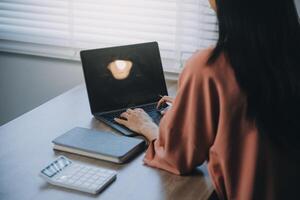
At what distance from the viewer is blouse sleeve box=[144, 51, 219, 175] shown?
48.3 inches

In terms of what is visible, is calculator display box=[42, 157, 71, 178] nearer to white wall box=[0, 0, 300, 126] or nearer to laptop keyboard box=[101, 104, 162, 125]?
laptop keyboard box=[101, 104, 162, 125]

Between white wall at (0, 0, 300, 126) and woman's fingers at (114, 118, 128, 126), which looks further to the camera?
white wall at (0, 0, 300, 126)

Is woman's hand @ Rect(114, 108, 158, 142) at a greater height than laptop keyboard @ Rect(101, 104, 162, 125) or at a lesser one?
greater

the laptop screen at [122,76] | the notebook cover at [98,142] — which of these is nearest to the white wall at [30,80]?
the laptop screen at [122,76]

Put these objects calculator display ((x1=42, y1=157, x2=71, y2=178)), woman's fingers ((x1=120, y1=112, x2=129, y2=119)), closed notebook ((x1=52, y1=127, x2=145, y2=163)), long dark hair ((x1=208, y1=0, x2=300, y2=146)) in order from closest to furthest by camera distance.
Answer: long dark hair ((x1=208, y1=0, x2=300, y2=146)) < calculator display ((x1=42, y1=157, x2=71, y2=178)) < closed notebook ((x1=52, y1=127, x2=145, y2=163)) < woman's fingers ((x1=120, y1=112, x2=129, y2=119))

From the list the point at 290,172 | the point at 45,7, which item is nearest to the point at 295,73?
the point at 290,172

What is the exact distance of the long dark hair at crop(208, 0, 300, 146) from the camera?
1178mm

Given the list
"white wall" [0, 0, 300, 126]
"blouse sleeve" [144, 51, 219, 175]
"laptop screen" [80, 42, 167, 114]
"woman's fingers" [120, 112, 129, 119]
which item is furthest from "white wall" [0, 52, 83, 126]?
"blouse sleeve" [144, 51, 219, 175]

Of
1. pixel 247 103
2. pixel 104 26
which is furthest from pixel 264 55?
pixel 104 26

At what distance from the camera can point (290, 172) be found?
125 centimetres

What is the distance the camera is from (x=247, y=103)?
1.19 meters

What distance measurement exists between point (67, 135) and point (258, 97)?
2.02ft

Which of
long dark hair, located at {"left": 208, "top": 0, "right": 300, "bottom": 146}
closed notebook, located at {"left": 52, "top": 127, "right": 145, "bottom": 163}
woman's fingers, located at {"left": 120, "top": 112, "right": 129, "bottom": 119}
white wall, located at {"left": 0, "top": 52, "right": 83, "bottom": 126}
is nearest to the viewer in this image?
long dark hair, located at {"left": 208, "top": 0, "right": 300, "bottom": 146}

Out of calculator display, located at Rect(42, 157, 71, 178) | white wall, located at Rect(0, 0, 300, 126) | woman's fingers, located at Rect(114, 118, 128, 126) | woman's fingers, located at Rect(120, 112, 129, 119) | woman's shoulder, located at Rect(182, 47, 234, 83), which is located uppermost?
woman's shoulder, located at Rect(182, 47, 234, 83)
